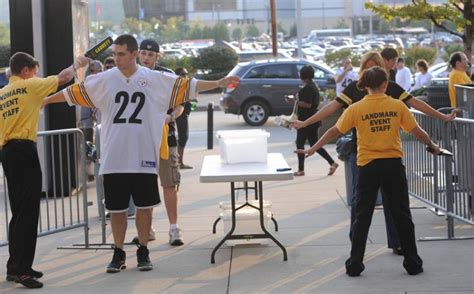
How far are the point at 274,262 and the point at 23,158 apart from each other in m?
2.25

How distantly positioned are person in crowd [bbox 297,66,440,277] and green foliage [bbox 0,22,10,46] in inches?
236

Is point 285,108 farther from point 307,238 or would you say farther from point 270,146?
point 307,238

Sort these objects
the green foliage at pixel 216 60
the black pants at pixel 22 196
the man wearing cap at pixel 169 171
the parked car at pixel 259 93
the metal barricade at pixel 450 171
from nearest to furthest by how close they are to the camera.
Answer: the black pants at pixel 22 196 → the metal barricade at pixel 450 171 → the man wearing cap at pixel 169 171 → the parked car at pixel 259 93 → the green foliage at pixel 216 60

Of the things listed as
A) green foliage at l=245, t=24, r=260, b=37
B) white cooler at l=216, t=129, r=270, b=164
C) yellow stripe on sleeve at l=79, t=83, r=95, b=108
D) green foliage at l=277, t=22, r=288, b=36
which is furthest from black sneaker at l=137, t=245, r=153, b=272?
green foliage at l=277, t=22, r=288, b=36

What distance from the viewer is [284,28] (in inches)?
3617

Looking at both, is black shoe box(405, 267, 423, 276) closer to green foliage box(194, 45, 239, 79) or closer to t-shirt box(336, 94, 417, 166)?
t-shirt box(336, 94, 417, 166)

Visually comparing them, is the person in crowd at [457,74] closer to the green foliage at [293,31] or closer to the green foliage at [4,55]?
the green foliage at [4,55]

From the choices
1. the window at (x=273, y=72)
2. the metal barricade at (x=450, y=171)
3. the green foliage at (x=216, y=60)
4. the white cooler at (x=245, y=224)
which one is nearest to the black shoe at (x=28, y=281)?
the white cooler at (x=245, y=224)

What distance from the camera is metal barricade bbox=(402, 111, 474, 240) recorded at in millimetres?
8375

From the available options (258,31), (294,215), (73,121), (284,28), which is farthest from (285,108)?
(284,28)

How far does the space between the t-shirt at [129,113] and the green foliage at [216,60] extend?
32.3m

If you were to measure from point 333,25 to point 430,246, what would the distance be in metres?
87.0

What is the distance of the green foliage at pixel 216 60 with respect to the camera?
39.9 metres

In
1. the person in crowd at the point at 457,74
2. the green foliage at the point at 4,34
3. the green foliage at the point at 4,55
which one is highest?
the green foliage at the point at 4,34
